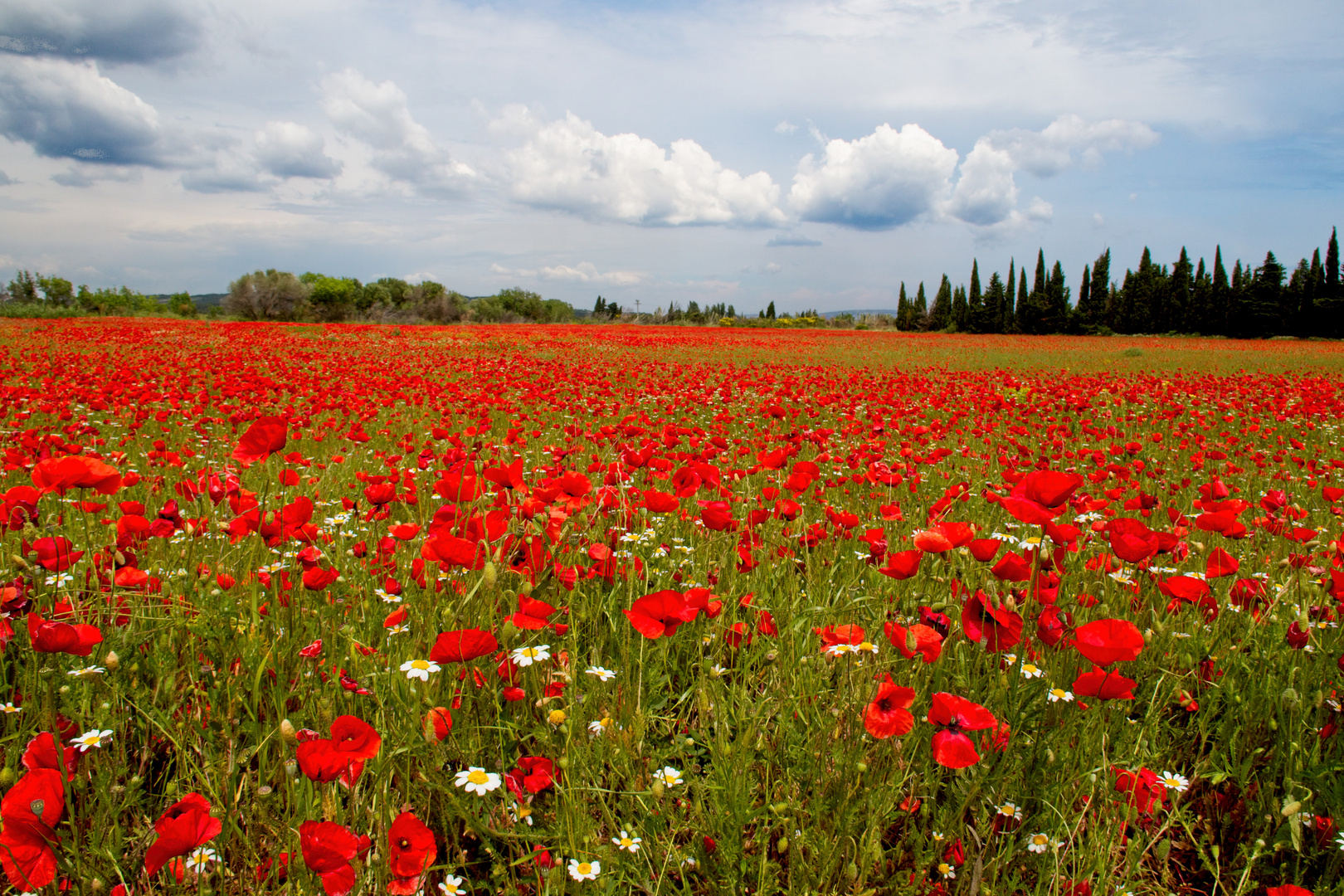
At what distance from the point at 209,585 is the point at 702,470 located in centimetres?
149

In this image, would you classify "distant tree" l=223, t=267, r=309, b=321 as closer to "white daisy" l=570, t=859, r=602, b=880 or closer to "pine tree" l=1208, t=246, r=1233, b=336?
"white daisy" l=570, t=859, r=602, b=880

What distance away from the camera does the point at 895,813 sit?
1479 millimetres

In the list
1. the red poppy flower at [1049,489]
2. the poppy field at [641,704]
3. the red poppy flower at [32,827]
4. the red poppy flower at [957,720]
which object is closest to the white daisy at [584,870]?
the poppy field at [641,704]

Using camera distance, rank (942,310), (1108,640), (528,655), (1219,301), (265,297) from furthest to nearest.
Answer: (942,310), (265,297), (1219,301), (528,655), (1108,640)

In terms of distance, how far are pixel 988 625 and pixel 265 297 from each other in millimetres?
71508

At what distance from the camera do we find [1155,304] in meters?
56.2

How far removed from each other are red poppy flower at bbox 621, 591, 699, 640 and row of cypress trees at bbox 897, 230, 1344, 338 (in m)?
61.0

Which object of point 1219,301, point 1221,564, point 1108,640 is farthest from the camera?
point 1219,301

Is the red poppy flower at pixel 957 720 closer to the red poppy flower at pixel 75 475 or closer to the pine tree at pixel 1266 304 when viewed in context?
the red poppy flower at pixel 75 475

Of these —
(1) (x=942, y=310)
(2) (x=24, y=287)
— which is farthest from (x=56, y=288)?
(1) (x=942, y=310)

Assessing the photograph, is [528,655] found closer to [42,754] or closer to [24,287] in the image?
[42,754]

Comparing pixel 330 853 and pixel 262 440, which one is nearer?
pixel 330 853

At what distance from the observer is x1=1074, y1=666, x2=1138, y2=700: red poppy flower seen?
1.35 m

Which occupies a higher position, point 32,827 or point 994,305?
point 994,305
